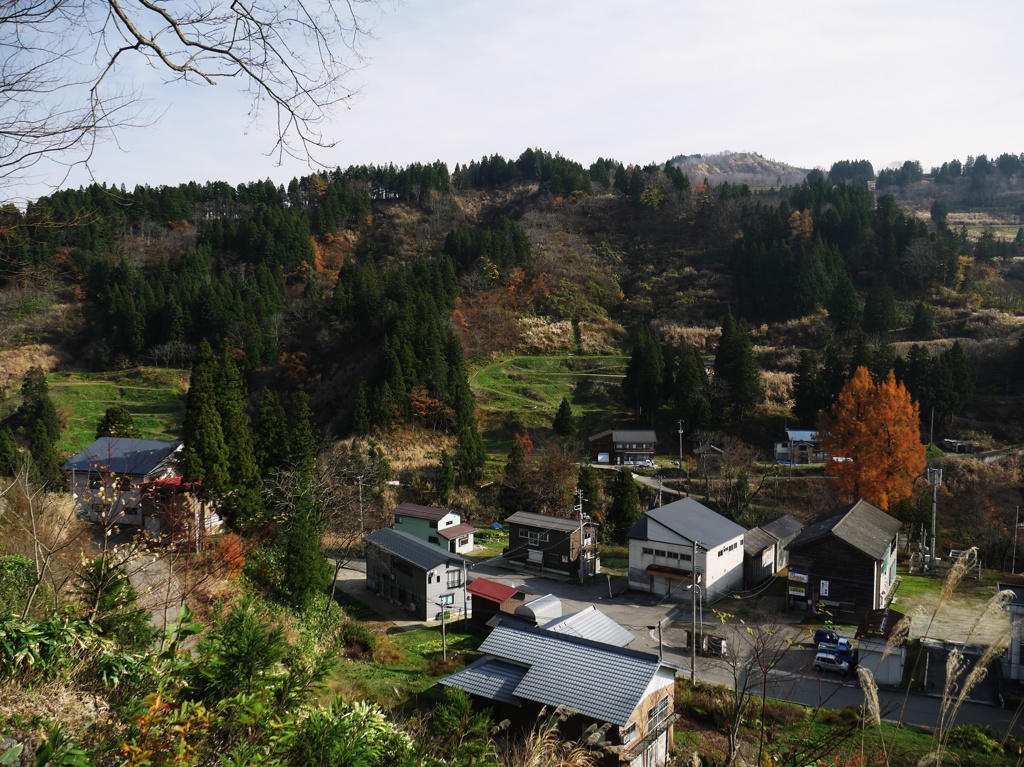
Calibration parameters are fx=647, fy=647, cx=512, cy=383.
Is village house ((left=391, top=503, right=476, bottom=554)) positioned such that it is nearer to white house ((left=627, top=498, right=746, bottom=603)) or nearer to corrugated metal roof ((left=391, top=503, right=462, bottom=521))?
corrugated metal roof ((left=391, top=503, right=462, bottom=521))

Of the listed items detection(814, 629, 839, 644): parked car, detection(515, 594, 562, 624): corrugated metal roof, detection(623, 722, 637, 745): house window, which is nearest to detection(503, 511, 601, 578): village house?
detection(515, 594, 562, 624): corrugated metal roof

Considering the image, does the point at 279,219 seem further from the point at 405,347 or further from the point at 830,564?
the point at 830,564

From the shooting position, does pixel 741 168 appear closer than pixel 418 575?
No

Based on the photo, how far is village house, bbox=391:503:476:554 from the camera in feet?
79.6

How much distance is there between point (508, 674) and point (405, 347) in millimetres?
25347

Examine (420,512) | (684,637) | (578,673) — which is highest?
(578,673)

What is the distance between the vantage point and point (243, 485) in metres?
18.9

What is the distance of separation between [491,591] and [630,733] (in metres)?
9.75

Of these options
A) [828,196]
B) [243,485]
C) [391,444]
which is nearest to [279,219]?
[391,444]

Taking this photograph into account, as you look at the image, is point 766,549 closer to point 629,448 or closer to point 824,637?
point 824,637

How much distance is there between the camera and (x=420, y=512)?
81.6ft

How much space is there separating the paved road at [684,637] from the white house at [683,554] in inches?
26.3

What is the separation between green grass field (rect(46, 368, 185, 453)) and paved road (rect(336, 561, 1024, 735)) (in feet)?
56.3

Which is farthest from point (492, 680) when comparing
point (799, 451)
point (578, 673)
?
point (799, 451)
